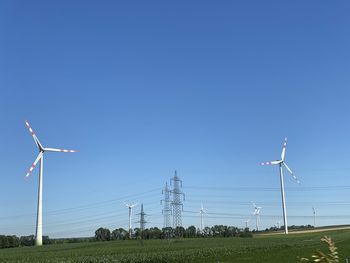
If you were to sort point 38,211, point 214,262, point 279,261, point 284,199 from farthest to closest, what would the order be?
1. point 284,199
2. point 38,211
3. point 214,262
4. point 279,261

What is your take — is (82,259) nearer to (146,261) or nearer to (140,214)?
(146,261)

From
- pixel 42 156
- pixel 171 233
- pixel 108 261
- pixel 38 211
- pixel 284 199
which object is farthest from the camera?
pixel 171 233

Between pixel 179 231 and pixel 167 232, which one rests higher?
pixel 179 231

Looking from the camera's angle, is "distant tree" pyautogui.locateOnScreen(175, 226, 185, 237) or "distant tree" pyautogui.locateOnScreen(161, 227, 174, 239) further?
"distant tree" pyautogui.locateOnScreen(161, 227, 174, 239)

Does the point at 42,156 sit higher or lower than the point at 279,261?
higher

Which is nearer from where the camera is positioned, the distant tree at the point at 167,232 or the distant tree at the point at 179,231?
the distant tree at the point at 179,231

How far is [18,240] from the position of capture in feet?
651

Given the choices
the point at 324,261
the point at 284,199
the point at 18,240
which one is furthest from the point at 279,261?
the point at 18,240

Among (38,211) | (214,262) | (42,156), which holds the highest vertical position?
(42,156)

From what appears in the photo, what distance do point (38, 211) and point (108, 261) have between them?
4775cm

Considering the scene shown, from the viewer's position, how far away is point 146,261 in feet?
213

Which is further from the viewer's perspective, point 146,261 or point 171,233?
point 171,233

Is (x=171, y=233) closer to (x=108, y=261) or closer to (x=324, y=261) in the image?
(x=108, y=261)

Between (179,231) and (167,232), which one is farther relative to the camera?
(167,232)
